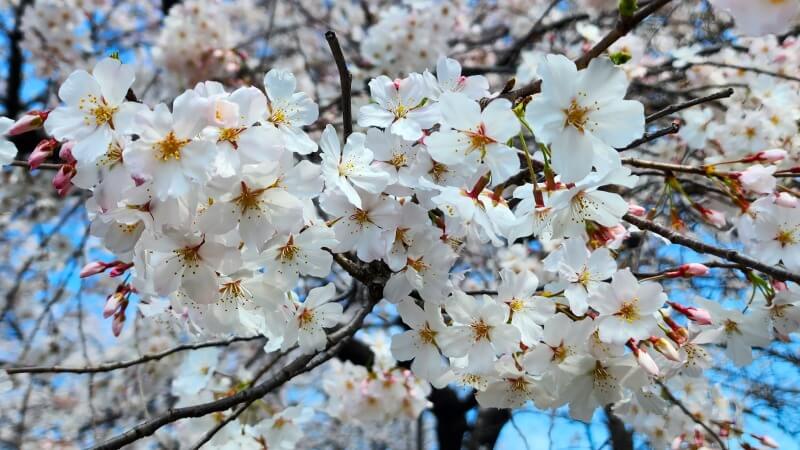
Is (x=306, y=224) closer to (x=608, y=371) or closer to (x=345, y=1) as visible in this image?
(x=608, y=371)

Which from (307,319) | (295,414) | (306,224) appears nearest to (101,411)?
(295,414)

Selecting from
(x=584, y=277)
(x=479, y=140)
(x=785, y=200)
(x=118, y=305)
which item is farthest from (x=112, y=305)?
(x=785, y=200)

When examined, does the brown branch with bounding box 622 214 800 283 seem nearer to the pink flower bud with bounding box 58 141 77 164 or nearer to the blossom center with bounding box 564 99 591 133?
the blossom center with bounding box 564 99 591 133

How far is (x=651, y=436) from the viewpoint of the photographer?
2529 millimetres

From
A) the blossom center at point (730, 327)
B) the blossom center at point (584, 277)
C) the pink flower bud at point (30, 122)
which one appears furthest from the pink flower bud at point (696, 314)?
the pink flower bud at point (30, 122)

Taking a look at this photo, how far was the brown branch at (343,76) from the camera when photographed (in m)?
0.99

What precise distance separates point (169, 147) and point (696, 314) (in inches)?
39.3

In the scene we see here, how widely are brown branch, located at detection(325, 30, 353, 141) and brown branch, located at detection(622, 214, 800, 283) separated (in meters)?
0.63

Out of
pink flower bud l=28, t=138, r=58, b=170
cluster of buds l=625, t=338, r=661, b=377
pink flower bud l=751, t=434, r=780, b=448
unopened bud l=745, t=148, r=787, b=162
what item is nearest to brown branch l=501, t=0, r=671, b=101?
cluster of buds l=625, t=338, r=661, b=377

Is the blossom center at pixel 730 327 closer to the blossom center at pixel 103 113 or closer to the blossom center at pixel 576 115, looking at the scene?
the blossom center at pixel 576 115

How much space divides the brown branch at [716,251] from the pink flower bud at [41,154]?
1.10m

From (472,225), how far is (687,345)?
0.52 metres

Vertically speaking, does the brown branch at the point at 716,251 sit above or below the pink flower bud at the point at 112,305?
above

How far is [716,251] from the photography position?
114cm
